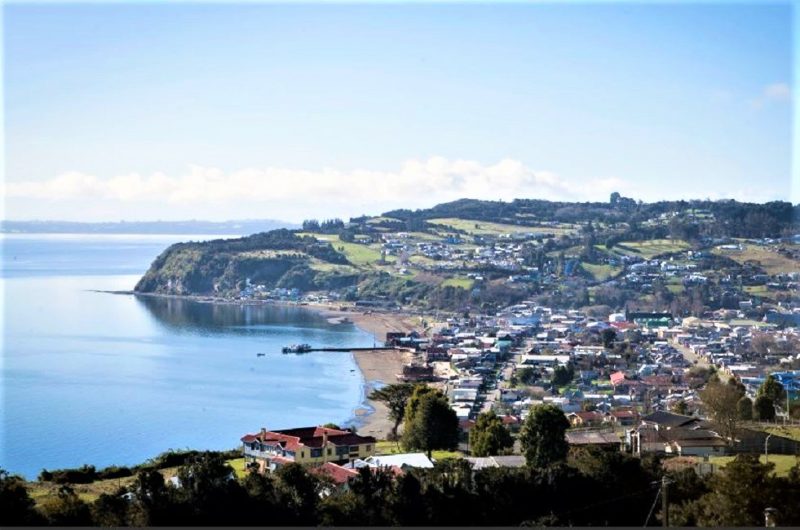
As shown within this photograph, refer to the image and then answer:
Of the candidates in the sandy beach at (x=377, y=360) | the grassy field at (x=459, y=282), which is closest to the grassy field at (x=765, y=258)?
the grassy field at (x=459, y=282)

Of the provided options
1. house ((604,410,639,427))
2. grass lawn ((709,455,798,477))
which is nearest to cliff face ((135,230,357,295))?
house ((604,410,639,427))

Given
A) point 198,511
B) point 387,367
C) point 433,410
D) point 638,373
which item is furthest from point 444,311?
point 198,511

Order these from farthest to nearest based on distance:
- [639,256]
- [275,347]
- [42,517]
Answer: [639,256]
[275,347]
[42,517]

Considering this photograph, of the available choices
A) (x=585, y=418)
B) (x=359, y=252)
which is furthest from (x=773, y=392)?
(x=359, y=252)

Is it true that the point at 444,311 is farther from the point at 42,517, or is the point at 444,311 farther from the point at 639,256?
the point at 42,517

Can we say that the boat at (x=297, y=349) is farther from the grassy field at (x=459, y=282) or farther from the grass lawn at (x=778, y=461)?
the grass lawn at (x=778, y=461)

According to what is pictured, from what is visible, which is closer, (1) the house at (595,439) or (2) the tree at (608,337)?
(1) the house at (595,439)

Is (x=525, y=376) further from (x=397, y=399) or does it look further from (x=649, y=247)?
(x=649, y=247)
